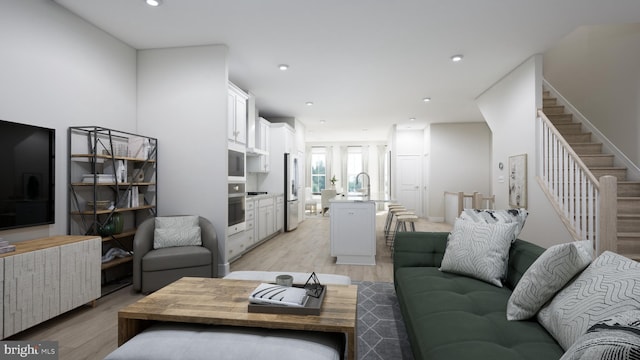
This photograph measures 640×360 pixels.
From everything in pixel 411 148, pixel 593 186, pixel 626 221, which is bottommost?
pixel 626 221

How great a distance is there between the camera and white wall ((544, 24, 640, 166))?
13.4 feet

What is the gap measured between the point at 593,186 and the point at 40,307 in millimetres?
4853

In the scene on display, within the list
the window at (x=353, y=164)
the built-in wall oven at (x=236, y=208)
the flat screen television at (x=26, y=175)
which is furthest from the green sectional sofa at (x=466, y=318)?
the window at (x=353, y=164)

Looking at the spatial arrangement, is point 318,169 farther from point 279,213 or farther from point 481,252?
point 481,252

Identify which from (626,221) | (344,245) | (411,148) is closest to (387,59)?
(344,245)

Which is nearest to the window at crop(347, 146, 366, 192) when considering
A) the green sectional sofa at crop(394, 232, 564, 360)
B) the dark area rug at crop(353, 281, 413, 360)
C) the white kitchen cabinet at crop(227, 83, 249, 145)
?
the white kitchen cabinet at crop(227, 83, 249, 145)

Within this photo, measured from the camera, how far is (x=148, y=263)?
2949mm

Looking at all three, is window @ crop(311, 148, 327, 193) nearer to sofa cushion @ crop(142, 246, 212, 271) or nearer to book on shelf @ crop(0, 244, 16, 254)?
sofa cushion @ crop(142, 246, 212, 271)

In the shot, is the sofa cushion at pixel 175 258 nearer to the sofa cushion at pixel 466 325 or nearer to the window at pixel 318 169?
the sofa cushion at pixel 466 325

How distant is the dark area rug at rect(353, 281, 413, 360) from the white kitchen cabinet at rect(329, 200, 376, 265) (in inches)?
39.6

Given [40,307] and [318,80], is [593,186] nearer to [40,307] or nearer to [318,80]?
[318,80]

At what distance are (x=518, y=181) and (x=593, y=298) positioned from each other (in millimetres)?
3666

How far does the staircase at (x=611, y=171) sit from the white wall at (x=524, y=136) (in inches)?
20.4

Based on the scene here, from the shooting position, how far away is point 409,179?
9.29 m
